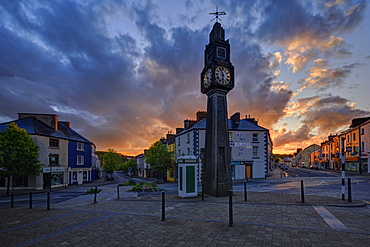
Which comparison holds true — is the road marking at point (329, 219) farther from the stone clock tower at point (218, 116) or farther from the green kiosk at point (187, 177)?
the green kiosk at point (187, 177)

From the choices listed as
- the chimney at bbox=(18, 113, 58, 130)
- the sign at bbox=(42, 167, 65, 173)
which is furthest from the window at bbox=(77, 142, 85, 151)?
the sign at bbox=(42, 167, 65, 173)

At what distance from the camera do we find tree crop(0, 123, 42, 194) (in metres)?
23.1

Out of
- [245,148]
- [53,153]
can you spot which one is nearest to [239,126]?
[245,148]

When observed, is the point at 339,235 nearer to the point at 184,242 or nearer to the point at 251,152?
the point at 184,242

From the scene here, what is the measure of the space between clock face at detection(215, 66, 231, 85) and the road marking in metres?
8.94

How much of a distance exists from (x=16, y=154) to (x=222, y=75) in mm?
23243

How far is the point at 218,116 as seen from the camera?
14.6 m

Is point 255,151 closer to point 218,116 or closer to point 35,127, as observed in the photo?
point 218,116

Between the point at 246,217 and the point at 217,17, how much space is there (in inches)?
536

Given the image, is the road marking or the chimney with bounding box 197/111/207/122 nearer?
the road marking

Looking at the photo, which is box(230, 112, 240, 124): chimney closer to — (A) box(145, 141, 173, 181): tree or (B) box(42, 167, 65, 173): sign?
(A) box(145, 141, 173, 181): tree

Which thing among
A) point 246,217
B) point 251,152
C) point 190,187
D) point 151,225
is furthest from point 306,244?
point 251,152

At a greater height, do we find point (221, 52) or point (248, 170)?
point (221, 52)

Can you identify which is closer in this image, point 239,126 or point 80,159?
point 239,126
